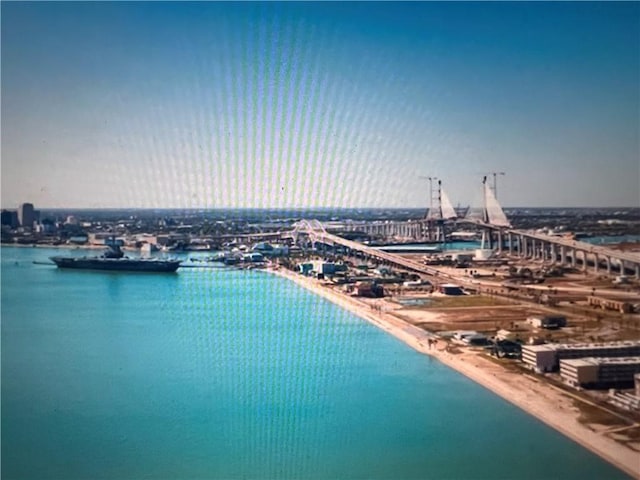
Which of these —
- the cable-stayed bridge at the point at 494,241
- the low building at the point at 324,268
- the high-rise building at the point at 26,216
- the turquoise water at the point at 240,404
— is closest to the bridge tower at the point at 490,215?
the cable-stayed bridge at the point at 494,241

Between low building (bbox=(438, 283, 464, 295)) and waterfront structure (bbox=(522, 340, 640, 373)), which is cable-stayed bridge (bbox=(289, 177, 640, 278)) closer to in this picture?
low building (bbox=(438, 283, 464, 295))

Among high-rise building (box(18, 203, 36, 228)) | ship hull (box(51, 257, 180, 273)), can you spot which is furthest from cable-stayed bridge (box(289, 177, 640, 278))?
high-rise building (box(18, 203, 36, 228))

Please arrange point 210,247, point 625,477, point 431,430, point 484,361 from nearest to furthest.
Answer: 1. point 625,477
2. point 431,430
3. point 484,361
4. point 210,247

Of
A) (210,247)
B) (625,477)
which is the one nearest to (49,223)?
(210,247)

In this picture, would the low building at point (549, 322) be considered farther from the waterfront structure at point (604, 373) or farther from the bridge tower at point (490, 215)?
the bridge tower at point (490, 215)

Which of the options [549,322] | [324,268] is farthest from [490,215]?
[549,322]

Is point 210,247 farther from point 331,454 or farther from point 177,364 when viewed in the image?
point 331,454
